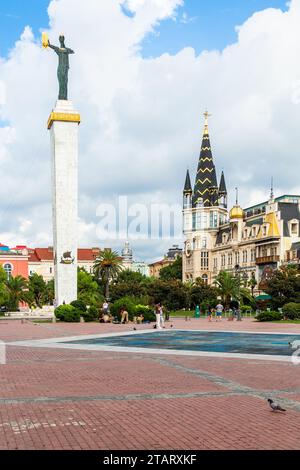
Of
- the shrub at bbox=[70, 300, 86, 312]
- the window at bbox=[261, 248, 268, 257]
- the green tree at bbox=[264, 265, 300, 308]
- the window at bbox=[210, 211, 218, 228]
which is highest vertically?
the window at bbox=[210, 211, 218, 228]

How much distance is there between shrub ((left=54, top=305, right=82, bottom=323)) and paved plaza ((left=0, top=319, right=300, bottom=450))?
77.3 ft

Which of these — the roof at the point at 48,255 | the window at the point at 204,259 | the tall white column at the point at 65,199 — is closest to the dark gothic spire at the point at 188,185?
the window at the point at 204,259

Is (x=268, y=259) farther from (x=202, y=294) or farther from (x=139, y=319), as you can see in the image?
(x=139, y=319)

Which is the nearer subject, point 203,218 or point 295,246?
point 295,246

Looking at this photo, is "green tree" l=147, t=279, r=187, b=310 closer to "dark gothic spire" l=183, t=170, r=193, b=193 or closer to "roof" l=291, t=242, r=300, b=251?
"roof" l=291, t=242, r=300, b=251

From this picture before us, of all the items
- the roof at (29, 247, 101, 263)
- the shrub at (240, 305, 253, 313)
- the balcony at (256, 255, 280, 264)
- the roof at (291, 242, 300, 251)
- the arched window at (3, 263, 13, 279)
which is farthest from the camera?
the roof at (29, 247, 101, 263)

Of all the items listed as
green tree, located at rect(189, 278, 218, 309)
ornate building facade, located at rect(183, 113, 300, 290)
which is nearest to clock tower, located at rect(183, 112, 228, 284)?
ornate building facade, located at rect(183, 113, 300, 290)

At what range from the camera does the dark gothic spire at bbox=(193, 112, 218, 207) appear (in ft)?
349

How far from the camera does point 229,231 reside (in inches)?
3905

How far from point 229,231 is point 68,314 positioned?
63215 mm

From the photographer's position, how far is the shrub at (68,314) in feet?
131

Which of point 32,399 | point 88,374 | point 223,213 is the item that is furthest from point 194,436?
point 223,213

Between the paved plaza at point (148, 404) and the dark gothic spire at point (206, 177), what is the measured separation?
301 ft

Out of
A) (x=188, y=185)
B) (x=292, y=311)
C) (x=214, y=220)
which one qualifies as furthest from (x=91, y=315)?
(x=188, y=185)
